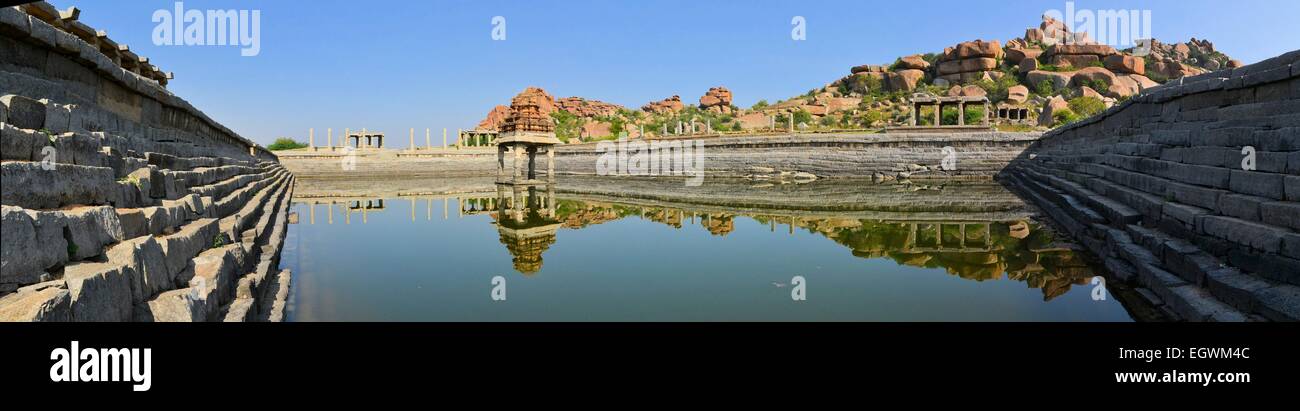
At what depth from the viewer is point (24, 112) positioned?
2.99 meters

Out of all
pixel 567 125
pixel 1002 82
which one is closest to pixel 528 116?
pixel 1002 82

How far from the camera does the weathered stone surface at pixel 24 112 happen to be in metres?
2.87

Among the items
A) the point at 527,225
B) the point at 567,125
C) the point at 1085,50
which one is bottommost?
the point at 527,225

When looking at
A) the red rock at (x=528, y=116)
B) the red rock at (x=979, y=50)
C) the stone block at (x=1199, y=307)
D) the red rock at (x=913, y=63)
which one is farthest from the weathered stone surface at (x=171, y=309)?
the red rock at (x=913, y=63)

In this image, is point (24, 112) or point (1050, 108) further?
point (1050, 108)

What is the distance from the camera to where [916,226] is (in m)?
10.2

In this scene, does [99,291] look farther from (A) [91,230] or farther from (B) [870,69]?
(B) [870,69]

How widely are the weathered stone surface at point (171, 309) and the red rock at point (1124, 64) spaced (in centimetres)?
6869

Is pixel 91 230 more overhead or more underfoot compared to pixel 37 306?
more overhead

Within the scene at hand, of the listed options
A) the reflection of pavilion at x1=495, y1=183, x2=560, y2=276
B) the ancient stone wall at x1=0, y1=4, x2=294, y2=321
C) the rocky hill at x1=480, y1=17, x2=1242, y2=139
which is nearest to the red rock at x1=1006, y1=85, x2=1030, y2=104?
the rocky hill at x1=480, y1=17, x2=1242, y2=139

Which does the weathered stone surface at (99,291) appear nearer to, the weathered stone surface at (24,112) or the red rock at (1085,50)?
the weathered stone surface at (24,112)

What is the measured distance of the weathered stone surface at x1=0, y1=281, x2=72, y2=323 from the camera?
6.07 feet

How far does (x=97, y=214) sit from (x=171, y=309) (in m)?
0.54

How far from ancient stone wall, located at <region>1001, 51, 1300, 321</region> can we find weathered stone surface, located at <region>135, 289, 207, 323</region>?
18.6ft
